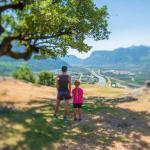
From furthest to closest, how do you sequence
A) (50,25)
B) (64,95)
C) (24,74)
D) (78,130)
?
(24,74) → (50,25) → (64,95) → (78,130)

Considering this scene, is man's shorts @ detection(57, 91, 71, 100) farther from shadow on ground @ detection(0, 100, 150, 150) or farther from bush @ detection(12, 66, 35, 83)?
bush @ detection(12, 66, 35, 83)

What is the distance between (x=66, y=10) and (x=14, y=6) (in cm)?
896

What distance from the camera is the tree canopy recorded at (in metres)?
31.4

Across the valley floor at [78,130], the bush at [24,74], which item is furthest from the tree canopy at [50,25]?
the bush at [24,74]

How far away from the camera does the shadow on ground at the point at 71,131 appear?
19.0 m

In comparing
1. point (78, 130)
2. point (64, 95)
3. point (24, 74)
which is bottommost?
point (24, 74)

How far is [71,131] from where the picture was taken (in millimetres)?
21953

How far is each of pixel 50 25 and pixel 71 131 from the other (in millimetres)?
13978

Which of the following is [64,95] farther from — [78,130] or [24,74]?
[24,74]

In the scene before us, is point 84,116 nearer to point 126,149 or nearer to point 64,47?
point 126,149

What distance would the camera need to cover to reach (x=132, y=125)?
24.6 meters

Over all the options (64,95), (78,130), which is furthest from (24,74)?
(78,130)

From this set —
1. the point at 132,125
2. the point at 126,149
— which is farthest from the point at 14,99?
the point at 126,149

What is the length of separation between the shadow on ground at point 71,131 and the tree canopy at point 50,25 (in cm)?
932
